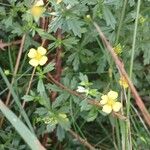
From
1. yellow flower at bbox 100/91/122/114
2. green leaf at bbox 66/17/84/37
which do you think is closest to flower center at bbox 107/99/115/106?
yellow flower at bbox 100/91/122/114

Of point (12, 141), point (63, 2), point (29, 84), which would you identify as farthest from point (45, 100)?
point (63, 2)

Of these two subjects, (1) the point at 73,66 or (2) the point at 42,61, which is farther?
(1) the point at 73,66

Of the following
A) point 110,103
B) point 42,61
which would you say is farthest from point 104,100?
point 42,61

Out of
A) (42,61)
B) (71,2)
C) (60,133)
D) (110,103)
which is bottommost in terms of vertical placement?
(60,133)

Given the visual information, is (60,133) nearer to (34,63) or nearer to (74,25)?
(34,63)

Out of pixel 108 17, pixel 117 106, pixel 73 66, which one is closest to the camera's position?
pixel 117 106

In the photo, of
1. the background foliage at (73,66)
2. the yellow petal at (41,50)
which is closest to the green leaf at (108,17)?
the background foliage at (73,66)
